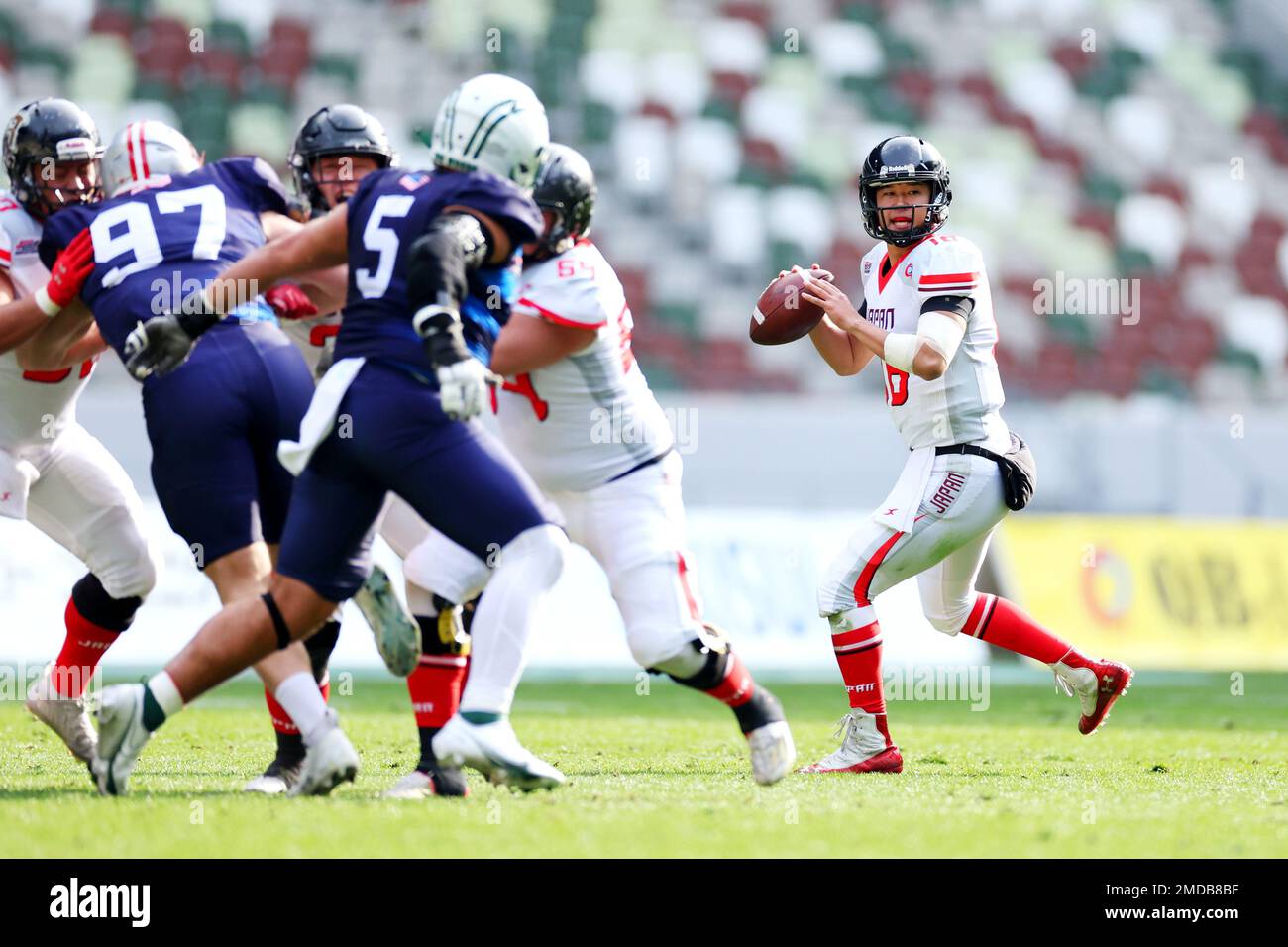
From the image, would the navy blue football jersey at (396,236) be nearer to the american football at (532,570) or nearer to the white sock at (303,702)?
the american football at (532,570)

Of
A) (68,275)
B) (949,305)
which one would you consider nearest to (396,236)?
(68,275)

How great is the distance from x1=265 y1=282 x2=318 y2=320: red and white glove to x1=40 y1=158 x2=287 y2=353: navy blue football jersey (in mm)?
312

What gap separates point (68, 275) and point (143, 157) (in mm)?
570

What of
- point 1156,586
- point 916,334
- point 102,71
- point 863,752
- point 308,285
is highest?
point 102,71

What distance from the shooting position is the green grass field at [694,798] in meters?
4.32

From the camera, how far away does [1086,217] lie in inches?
727

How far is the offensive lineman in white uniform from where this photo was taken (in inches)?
209

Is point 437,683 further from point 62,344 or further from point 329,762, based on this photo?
point 62,344

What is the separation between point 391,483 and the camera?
4.74 metres

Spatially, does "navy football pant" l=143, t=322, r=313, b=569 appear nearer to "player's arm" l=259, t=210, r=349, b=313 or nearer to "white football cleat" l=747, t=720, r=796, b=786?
"player's arm" l=259, t=210, r=349, b=313

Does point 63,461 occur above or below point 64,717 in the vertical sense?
above
